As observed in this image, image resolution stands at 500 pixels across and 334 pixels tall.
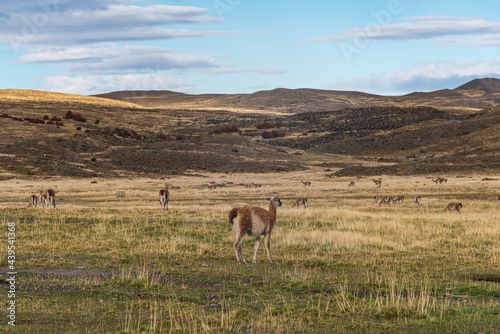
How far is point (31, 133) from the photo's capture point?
9019 cm

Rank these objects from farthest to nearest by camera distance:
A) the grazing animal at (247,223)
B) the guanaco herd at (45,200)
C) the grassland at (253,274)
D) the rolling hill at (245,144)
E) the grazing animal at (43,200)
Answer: the rolling hill at (245,144), the grazing animal at (43,200), the guanaco herd at (45,200), the grazing animal at (247,223), the grassland at (253,274)

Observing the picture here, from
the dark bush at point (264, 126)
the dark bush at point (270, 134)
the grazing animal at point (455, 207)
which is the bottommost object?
the grazing animal at point (455, 207)

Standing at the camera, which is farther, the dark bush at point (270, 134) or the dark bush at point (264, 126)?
the dark bush at point (264, 126)

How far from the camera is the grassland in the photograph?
8523 millimetres

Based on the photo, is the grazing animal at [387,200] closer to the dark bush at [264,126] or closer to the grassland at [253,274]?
the grassland at [253,274]

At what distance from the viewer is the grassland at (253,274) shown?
852 centimetres

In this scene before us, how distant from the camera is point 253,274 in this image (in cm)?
1273

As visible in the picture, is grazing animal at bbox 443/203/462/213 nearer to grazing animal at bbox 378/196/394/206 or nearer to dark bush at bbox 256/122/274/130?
grazing animal at bbox 378/196/394/206

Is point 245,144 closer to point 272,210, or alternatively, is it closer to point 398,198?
point 398,198

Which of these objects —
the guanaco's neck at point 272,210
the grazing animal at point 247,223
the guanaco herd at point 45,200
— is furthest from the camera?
the guanaco herd at point 45,200

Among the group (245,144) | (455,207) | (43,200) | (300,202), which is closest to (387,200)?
(300,202)

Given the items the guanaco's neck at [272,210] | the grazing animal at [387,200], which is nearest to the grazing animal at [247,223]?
the guanaco's neck at [272,210]

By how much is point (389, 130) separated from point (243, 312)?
116 metres

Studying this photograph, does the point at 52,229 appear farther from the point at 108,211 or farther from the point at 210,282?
the point at 210,282
